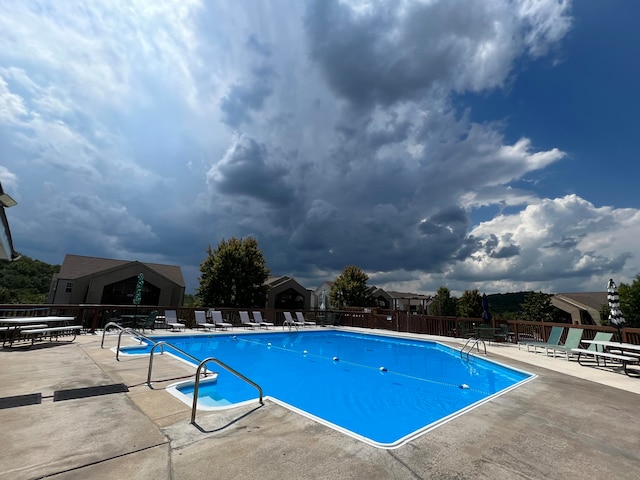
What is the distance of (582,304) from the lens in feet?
105

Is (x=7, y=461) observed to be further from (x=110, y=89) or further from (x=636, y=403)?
(x=110, y=89)

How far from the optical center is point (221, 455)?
9.64 feet

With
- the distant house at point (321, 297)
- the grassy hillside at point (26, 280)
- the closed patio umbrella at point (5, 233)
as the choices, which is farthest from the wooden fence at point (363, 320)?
the grassy hillside at point (26, 280)

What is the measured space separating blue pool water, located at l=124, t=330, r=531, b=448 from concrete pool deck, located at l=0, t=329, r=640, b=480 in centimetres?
51

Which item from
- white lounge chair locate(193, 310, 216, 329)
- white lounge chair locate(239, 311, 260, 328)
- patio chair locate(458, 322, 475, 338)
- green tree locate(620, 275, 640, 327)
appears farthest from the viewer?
green tree locate(620, 275, 640, 327)

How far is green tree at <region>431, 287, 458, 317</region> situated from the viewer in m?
43.3

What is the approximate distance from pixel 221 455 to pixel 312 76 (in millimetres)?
15672

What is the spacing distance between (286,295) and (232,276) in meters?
15.1

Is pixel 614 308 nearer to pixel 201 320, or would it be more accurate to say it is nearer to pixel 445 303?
pixel 201 320

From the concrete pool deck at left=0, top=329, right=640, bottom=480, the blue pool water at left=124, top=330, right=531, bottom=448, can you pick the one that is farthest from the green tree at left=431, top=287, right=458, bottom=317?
the concrete pool deck at left=0, top=329, right=640, bottom=480

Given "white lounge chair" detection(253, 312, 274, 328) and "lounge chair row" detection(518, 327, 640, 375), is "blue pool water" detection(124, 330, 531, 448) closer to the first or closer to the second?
"lounge chair row" detection(518, 327, 640, 375)

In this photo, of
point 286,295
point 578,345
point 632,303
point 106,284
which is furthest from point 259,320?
point 632,303

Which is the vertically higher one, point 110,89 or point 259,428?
point 110,89

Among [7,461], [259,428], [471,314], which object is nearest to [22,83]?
[7,461]
